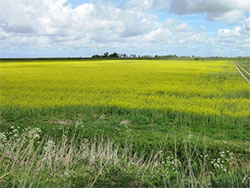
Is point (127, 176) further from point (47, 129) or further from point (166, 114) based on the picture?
point (166, 114)

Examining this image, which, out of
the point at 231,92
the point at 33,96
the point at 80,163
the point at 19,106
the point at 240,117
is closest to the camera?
the point at 80,163

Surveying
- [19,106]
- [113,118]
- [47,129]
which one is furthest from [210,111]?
[19,106]

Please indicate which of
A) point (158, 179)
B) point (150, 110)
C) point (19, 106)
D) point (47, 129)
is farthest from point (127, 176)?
point (19, 106)

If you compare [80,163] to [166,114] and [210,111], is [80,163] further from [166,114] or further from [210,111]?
[210,111]

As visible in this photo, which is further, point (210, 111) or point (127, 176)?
point (210, 111)

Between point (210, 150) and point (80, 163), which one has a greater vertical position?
point (80, 163)

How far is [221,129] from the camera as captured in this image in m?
8.77

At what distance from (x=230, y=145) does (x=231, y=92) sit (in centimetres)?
956

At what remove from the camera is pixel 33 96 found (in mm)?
14141

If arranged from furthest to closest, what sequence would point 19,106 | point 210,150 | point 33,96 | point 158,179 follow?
point 33,96
point 19,106
point 210,150
point 158,179

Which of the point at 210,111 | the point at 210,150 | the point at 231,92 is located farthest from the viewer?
the point at 231,92

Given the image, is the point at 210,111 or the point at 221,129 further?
the point at 210,111

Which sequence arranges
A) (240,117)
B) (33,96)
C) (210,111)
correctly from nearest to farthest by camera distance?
1. (240,117)
2. (210,111)
3. (33,96)

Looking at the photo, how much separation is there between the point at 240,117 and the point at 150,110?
3.46 m
